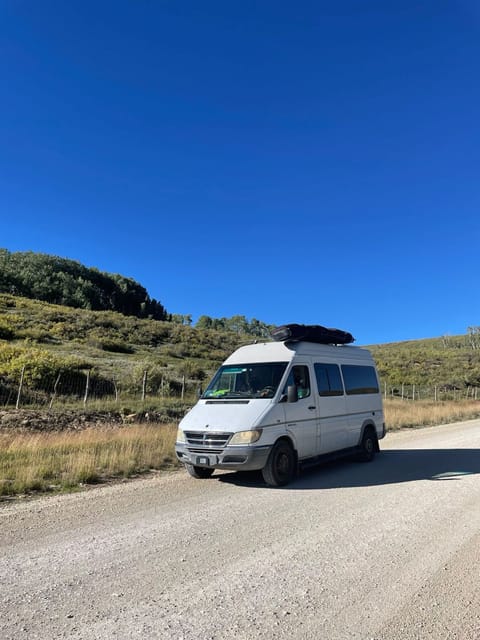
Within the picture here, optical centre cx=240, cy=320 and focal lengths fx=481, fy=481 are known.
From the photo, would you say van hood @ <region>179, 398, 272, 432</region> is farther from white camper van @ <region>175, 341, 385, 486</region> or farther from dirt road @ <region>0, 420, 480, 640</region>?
dirt road @ <region>0, 420, 480, 640</region>

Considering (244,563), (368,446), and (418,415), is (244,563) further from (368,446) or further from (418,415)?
(418,415)

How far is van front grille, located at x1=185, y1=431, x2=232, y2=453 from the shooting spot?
7.75 metres

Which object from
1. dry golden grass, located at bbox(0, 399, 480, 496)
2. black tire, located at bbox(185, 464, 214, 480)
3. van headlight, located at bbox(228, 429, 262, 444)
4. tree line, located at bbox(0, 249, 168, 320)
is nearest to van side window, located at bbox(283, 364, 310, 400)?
van headlight, located at bbox(228, 429, 262, 444)

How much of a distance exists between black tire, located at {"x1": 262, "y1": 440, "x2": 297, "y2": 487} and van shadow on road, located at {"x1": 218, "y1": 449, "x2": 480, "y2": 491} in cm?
15

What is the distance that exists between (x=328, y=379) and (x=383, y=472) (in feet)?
6.96

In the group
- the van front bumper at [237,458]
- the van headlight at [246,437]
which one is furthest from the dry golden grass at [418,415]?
the van headlight at [246,437]

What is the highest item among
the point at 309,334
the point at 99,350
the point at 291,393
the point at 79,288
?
the point at 79,288

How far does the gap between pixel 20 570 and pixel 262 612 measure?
2390 millimetres

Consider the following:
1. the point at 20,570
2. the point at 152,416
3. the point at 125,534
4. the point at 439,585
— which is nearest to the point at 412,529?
the point at 439,585

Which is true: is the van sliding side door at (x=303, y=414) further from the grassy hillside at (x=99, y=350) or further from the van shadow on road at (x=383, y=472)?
the grassy hillside at (x=99, y=350)

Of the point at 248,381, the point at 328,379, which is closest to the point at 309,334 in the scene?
A: the point at 328,379

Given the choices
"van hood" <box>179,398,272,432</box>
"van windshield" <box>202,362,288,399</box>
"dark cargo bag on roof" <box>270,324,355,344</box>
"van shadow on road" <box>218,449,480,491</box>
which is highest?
"dark cargo bag on roof" <box>270,324,355,344</box>

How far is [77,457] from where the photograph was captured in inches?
384

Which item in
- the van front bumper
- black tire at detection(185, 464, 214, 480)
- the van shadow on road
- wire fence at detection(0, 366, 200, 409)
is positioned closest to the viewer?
the van front bumper
